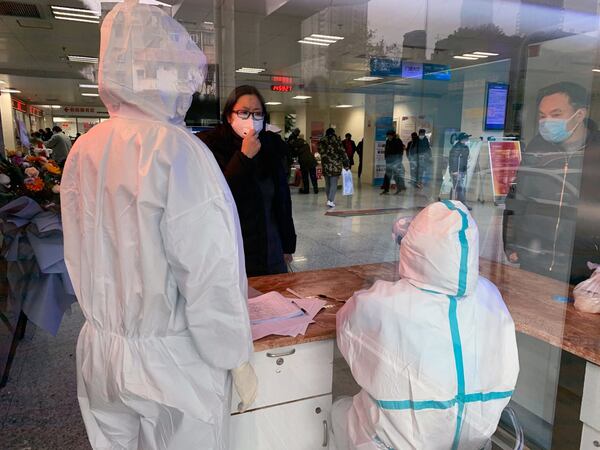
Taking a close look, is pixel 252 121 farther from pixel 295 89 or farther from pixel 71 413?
pixel 295 89

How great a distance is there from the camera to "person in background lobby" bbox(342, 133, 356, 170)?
6.72 meters

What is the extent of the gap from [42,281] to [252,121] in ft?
4.38

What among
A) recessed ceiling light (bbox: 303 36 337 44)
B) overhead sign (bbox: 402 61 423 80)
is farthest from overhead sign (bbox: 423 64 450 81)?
recessed ceiling light (bbox: 303 36 337 44)

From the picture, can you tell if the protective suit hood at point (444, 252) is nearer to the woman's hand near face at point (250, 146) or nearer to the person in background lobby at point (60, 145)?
the woman's hand near face at point (250, 146)

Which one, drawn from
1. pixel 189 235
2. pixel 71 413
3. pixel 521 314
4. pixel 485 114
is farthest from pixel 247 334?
pixel 485 114

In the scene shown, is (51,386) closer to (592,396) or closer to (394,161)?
(592,396)

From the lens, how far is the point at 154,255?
0.93 m

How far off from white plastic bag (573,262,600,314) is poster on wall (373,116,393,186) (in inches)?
212

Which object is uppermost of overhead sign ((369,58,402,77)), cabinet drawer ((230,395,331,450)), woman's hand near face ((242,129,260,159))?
overhead sign ((369,58,402,77))

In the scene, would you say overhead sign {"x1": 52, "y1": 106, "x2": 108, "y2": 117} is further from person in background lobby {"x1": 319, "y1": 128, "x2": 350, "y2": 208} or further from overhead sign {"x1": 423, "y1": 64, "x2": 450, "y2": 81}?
overhead sign {"x1": 423, "y1": 64, "x2": 450, "y2": 81}

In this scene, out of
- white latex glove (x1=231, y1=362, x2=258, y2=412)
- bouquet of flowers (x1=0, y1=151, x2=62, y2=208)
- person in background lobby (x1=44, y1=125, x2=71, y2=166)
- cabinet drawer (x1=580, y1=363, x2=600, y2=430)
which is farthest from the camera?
person in background lobby (x1=44, y1=125, x2=71, y2=166)

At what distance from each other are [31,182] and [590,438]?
102 inches

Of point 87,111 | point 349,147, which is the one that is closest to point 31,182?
point 87,111

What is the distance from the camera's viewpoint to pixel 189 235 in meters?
0.90
